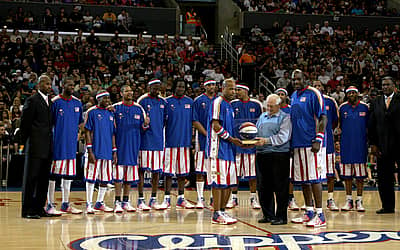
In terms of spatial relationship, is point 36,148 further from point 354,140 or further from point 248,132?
point 354,140

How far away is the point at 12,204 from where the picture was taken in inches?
415

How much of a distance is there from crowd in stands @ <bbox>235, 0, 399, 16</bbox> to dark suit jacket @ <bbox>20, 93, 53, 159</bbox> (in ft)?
57.7

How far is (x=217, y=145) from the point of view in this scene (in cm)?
825

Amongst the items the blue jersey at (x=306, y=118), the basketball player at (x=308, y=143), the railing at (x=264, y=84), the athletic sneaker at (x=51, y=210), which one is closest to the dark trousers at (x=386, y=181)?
the basketball player at (x=308, y=143)

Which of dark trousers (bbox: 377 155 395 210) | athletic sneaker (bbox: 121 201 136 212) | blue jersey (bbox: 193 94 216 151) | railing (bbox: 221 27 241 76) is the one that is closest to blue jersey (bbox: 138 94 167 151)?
blue jersey (bbox: 193 94 216 151)

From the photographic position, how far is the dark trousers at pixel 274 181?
27.9ft

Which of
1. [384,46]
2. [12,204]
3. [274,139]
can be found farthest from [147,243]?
[384,46]

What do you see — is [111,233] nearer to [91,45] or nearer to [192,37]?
[91,45]

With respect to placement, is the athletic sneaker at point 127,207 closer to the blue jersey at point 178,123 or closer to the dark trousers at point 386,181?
the blue jersey at point 178,123

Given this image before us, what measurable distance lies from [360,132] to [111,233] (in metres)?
4.76

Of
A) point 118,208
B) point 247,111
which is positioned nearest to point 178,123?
point 247,111

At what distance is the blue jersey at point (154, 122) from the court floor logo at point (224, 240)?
2670 millimetres

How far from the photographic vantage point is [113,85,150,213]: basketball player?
9.64m

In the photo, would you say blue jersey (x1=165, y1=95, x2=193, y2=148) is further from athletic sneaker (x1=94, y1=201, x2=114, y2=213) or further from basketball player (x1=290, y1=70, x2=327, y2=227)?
basketball player (x1=290, y1=70, x2=327, y2=227)
